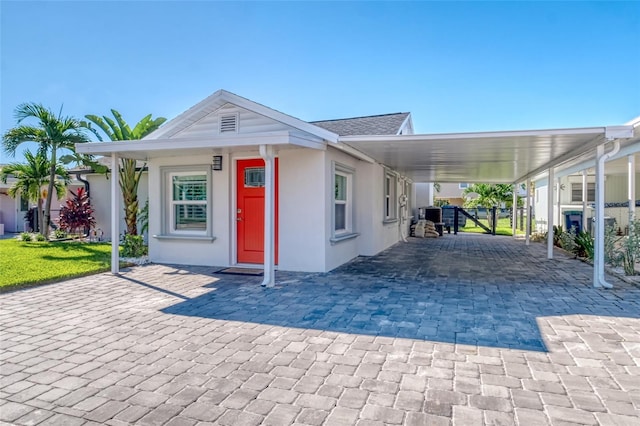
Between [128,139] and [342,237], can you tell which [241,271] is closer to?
[342,237]

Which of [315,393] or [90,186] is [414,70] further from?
[90,186]

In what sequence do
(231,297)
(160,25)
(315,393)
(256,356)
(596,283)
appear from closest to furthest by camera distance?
(315,393) → (256,356) → (231,297) → (596,283) → (160,25)

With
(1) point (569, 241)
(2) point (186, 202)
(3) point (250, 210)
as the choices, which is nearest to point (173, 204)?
(2) point (186, 202)

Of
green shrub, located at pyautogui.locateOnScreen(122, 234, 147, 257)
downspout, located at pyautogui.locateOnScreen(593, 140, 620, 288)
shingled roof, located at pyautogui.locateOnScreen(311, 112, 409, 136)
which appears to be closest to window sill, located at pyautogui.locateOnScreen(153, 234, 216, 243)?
green shrub, located at pyautogui.locateOnScreen(122, 234, 147, 257)

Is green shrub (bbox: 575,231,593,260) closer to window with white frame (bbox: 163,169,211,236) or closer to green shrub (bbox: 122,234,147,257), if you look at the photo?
window with white frame (bbox: 163,169,211,236)

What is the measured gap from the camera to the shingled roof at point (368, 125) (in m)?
10.2

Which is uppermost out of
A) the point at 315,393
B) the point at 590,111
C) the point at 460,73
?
the point at 460,73

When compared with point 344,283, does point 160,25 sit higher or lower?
higher

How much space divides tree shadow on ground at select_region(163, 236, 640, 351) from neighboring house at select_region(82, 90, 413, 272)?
0.96m

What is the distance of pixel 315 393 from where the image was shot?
2871mm

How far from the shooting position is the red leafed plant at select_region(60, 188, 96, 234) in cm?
1324

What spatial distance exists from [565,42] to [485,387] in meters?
10.5

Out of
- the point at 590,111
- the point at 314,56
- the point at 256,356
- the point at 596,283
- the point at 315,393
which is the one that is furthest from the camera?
the point at 590,111

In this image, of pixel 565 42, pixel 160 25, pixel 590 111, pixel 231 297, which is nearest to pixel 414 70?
pixel 565 42
